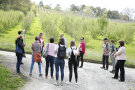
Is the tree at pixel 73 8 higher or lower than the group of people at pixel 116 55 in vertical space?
higher

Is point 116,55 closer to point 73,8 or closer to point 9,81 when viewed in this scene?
point 9,81

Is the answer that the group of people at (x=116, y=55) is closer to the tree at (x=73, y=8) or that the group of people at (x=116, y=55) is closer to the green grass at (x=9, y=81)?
the green grass at (x=9, y=81)

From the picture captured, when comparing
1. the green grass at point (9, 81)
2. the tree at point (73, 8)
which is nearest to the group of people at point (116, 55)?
the green grass at point (9, 81)

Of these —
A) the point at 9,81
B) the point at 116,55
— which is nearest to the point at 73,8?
the point at 116,55

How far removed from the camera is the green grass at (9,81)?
7574 mm

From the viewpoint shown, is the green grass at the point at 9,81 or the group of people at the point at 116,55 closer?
the green grass at the point at 9,81

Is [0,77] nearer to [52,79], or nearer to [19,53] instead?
[19,53]

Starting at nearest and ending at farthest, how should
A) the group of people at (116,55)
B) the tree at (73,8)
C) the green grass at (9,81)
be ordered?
1. the green grass at (9,81)
2. the group of people at (116,55)
3. the tree at (73,8)

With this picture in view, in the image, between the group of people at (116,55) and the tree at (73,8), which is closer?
the group of people at (116,55)

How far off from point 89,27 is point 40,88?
117 feet

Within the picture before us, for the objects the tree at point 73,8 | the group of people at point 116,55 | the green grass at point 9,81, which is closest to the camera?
the green grass at point 9,81

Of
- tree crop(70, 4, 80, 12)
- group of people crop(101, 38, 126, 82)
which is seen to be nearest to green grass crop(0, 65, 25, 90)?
group of people crop(101, 38, 126, 82)

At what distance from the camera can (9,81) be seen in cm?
808

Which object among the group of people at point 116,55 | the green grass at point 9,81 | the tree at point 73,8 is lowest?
the green grass at point 9,81
